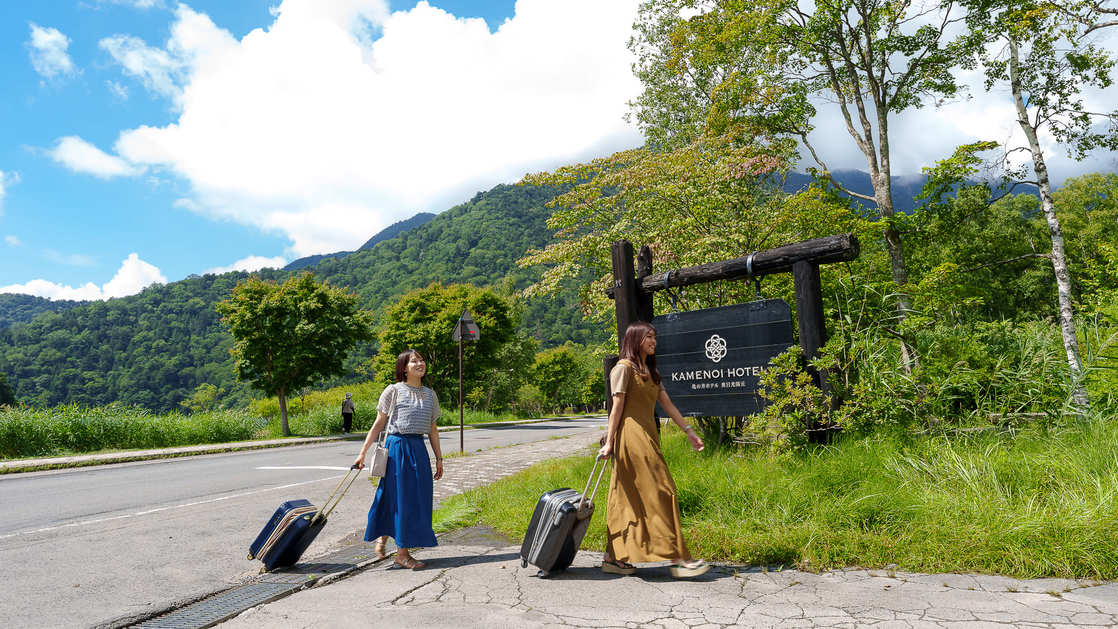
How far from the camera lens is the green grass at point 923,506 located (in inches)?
148

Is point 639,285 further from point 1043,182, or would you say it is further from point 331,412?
point 331,412

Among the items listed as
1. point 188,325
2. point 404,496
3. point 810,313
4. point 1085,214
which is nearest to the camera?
point 404,496

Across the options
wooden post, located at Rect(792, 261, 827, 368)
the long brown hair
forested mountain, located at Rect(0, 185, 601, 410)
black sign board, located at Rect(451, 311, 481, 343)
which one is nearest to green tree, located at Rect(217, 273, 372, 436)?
black sign board, located at Rect(451, 311, 481, 343)

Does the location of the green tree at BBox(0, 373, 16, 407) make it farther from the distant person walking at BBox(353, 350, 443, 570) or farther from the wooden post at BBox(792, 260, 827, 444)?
the wooden post at BBox(792, 260, 827, 444)

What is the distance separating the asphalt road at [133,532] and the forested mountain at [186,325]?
72836mm

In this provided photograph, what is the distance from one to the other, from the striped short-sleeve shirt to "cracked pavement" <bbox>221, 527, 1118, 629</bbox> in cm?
112

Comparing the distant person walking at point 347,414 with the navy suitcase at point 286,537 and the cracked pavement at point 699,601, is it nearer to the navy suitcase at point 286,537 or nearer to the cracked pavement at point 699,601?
the navy suitcase at point 286,537

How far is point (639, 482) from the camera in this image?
419cm

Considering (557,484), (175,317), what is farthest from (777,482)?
(175,317)

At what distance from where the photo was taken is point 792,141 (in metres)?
16.5

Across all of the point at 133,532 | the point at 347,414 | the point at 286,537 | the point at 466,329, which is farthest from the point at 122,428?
the point at 286,537

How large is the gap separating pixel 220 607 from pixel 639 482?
2.71 meters

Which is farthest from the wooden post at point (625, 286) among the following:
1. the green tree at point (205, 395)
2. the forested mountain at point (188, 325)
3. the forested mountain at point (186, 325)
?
the green tree at point (205, 395)

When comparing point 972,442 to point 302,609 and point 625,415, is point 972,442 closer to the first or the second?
point 625,415
